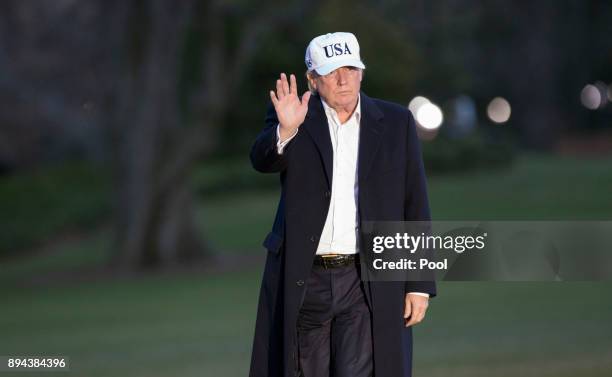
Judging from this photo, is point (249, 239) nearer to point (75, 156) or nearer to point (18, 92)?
point (18, 92)

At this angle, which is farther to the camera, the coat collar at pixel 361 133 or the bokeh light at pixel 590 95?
the bokeh light at pixel 590 95

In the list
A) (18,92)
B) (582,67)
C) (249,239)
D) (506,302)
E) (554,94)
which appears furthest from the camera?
(554,94)

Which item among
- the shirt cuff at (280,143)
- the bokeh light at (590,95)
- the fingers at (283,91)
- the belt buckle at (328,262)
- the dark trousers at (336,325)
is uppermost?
the bokeh light at (590,95)

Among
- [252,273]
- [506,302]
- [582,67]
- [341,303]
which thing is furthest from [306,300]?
[582,67]

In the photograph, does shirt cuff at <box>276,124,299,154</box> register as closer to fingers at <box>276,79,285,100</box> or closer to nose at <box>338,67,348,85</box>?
fingers at <box>276,79,285,100</box>

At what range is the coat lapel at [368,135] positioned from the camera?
19.5 ft

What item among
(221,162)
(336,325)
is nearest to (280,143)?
(336,325)

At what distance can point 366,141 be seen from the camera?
19.7 feet

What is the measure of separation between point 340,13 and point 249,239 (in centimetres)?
713

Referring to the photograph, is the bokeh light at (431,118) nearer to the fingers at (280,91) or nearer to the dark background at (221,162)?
the dark background at (221,162)

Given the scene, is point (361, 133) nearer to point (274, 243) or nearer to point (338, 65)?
point (338, 65)

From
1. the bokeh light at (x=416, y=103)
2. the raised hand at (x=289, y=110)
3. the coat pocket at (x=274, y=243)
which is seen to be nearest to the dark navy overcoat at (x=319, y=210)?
the coat pocket at (x=274, y=243)

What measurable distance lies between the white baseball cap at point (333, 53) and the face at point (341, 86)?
0.04 meters

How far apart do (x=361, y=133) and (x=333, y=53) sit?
0.41 m
